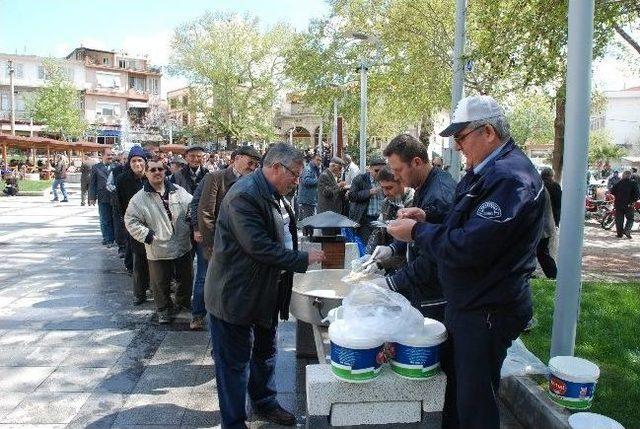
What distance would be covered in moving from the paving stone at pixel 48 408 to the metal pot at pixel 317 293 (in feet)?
6.18

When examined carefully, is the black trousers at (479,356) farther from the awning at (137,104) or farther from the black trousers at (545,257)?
the awning at (137,104)

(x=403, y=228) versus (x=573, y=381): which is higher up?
(x=403, y=228)

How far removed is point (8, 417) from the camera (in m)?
4.04

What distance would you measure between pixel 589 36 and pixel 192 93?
4366cm

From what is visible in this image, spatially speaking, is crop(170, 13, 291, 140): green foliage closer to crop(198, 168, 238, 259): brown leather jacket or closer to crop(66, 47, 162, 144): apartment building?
crop(66, 47, 162, 144): apartment building

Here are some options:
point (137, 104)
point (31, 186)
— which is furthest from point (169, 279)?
point (137, 104)

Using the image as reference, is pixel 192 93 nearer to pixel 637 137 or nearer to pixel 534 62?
pixel 534 62

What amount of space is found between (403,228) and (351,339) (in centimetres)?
63

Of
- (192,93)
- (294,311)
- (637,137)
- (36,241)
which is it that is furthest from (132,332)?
(637,137)

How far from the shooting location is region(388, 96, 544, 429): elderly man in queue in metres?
2.35

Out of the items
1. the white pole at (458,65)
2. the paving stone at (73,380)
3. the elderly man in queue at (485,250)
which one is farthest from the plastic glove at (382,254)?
the white pole at (458,65)

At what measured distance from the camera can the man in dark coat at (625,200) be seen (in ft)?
50.1

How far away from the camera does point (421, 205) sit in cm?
333

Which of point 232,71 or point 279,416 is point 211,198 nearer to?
point 279,416
